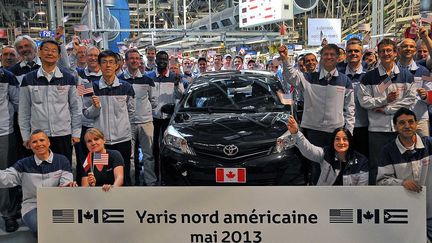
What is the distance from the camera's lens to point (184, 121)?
15.2 feet

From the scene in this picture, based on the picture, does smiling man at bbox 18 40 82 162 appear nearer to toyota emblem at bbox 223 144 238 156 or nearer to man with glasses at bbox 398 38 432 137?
toyota emblem at bbox 223 144 238 156

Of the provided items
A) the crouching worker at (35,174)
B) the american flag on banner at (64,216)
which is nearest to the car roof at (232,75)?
the crouching worker at (35,174)

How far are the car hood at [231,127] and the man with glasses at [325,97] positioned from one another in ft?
1.14

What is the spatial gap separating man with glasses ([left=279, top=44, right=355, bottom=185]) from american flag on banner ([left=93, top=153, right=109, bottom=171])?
194 centimetres

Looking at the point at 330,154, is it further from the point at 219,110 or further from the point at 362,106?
the point at 219,110

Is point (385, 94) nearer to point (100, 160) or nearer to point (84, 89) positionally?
point (100, 160)

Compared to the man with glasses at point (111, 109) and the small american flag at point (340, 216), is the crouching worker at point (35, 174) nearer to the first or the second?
the man with glasses at point (111, 109)

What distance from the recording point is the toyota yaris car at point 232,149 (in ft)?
13.3

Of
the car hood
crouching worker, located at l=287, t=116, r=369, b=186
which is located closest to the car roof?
the car hood

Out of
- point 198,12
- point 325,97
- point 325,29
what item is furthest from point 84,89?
point 198,12

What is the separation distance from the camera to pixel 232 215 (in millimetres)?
2869

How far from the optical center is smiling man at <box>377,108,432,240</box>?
3303 mm

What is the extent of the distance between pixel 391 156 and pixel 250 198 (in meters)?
1.24

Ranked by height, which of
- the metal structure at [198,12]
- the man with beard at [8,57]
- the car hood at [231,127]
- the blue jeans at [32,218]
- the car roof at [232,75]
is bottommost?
the blue jeans at [32,218]
